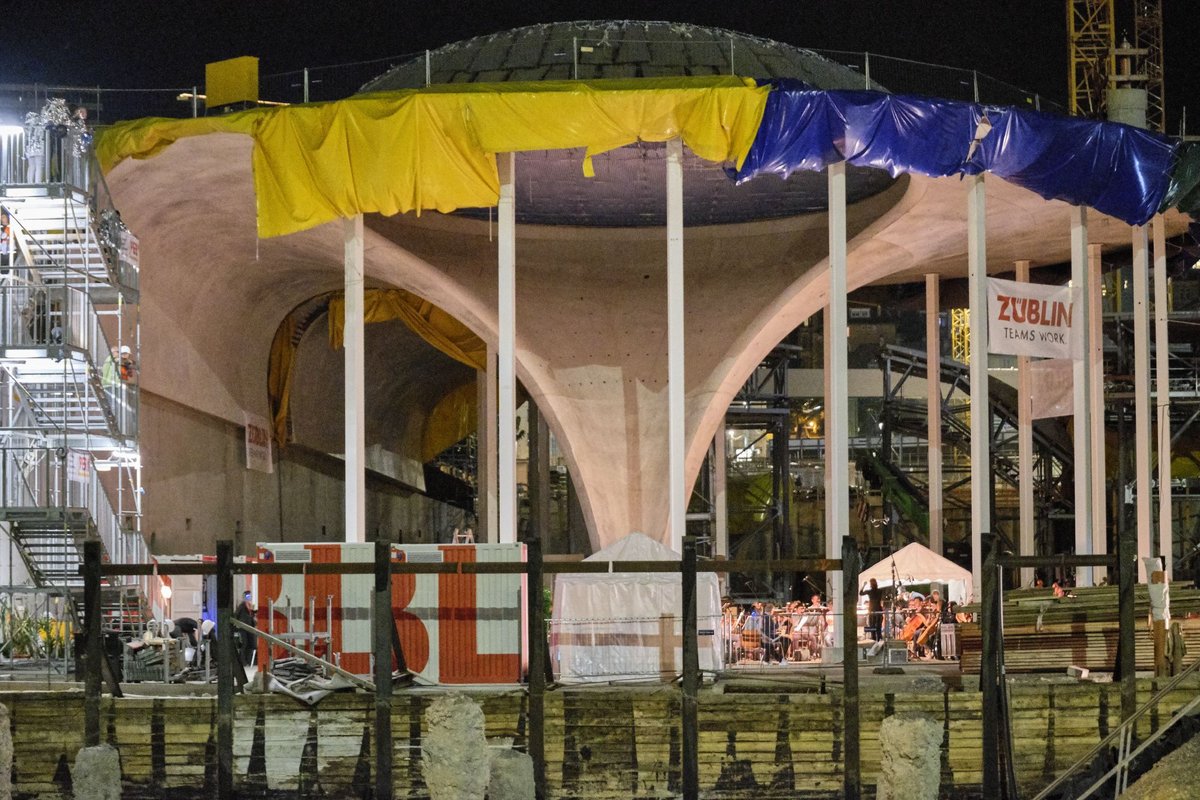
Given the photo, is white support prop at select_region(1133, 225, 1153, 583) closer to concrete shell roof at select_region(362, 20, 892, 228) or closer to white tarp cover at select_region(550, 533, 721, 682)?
concrete shell roof at select_region(362, 20, 892, 228)

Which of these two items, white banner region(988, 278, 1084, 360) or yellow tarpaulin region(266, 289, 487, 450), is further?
yellow tarpaulin region(266, 289, 487, 450)

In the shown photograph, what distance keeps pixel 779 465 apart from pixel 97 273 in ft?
82.0

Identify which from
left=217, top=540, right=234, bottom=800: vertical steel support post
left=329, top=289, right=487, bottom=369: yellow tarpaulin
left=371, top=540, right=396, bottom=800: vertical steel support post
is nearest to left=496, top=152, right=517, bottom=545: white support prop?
left=371, top=540, right=396, bottom=800: vertical steel support post

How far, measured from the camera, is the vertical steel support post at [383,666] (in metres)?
18.5

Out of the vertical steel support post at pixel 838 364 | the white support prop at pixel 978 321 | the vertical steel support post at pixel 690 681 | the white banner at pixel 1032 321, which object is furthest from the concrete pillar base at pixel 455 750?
the white banner at pixel 1032 321

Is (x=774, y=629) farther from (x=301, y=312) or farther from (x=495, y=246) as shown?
(x=301, y=312)

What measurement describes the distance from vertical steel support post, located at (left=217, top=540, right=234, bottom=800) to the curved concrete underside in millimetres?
15713

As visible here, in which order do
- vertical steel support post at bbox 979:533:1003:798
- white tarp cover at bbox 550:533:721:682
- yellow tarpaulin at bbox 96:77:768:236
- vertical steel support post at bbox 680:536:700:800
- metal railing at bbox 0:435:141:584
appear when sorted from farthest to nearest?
1. yellow tarpaulin at bbox 96:77:768:236
2. metal railing at bbox 0:435:141:584
3. white tarp cover at bbox 550:533:721:682
4. vertical steel support post at bbox 979:533:1003:798
5. vertical steel support post at bbox 680:536:700:800

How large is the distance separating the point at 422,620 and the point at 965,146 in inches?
488

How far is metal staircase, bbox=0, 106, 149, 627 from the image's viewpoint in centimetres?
2462

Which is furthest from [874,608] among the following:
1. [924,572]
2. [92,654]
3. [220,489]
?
[220,489]

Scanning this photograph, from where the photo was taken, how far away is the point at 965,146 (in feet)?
90.6

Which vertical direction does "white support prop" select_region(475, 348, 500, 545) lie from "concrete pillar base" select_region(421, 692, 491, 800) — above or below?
above

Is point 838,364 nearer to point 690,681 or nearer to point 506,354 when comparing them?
point 506,354
